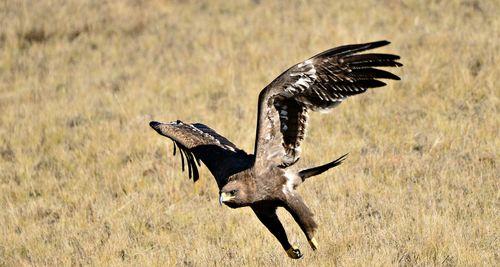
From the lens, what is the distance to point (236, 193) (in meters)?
6.73

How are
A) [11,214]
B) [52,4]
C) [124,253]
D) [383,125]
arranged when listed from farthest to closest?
[52,4] < [383,125] < [11,214] < [124,253]

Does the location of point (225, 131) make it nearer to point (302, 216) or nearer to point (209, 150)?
point (209, 150)

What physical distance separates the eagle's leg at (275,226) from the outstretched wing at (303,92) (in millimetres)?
431

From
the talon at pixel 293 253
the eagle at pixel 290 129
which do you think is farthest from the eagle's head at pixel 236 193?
the talon at pixel 293 253

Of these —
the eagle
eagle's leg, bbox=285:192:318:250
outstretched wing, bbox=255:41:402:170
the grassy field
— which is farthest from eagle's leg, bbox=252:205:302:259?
outstretched wing, bbox=255:41:402:170

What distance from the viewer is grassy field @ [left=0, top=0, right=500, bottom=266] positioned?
764 cm

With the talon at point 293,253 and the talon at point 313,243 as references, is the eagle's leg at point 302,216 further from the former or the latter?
the talon at point 293,253

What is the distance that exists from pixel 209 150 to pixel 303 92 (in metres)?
1.40

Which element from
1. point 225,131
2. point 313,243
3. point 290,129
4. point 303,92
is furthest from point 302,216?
point 225,131

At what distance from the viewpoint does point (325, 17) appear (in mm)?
15562

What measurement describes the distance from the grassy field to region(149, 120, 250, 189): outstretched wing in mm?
814

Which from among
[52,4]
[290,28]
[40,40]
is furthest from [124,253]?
[52,4]

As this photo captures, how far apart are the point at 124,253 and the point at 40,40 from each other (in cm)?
1024

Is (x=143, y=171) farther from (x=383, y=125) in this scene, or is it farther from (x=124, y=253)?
(x=383, y=125)
